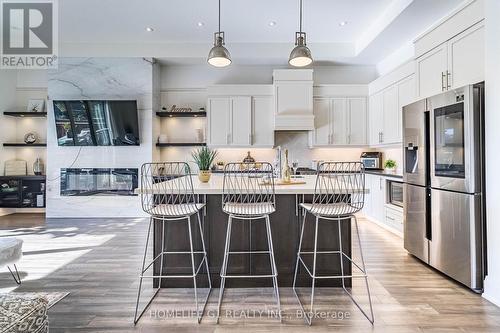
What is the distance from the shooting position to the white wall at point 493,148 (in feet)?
8.30

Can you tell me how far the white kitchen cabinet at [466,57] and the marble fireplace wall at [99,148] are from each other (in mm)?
5009

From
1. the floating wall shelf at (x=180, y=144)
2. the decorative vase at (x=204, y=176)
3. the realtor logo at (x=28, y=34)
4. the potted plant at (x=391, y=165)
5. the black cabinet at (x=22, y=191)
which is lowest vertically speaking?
the black cabinet at (x=22, y=191)

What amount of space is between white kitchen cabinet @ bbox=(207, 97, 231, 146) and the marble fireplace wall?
3.89 feet

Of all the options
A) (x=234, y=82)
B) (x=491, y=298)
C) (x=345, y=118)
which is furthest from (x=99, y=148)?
(x=491, y=298)

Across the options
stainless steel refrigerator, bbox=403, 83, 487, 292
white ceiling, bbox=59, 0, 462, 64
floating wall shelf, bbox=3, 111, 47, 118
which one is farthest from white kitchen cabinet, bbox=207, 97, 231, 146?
floating wall shelf, bbox=3, 111, 47, 118

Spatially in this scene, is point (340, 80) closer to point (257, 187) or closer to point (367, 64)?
point (367, 64)

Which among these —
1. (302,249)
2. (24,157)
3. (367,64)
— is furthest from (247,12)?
(24,157)

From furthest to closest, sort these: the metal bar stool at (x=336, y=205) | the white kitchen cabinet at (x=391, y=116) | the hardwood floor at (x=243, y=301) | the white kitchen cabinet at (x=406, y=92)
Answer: the white kitchen cabinet at (x=391, y=116) < the white kitchen cabinet at (x=406, y=92) < the metal bar stool at (x=336, y=205) < the hardwood floor at (x=243, y=301)

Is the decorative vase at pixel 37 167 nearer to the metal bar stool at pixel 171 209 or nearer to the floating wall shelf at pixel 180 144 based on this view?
the floating wall shelf at pixel 180 144

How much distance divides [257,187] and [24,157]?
6318 millimetres

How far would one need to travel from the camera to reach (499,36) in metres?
2.53

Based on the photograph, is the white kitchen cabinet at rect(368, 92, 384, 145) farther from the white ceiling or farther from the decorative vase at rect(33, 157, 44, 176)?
the decorative vase at rect(33, 157, 44, 176)

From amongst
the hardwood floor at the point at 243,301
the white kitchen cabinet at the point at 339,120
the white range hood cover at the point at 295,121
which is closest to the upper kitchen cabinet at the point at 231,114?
the white range hood cover at the point at 295,121

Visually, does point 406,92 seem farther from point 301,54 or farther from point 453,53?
point 301,54
